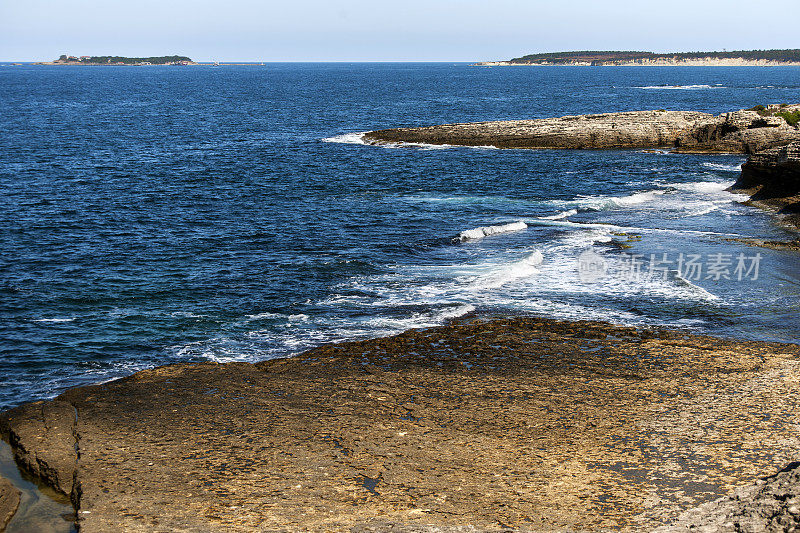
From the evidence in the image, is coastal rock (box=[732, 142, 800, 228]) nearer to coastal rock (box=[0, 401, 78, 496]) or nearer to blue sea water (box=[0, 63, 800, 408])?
blue sea water (box=[0, 63, 800, 408])

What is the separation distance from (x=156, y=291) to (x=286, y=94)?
133730 millimetres

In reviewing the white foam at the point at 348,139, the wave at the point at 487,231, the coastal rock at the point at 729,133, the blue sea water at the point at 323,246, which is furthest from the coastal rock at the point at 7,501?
the coastal rock at the point at 729,133

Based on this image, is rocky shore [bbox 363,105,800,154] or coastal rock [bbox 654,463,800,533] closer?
coastal rock [bbox 654,463,800,533]

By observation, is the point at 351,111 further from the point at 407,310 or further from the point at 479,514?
the point at 479,514

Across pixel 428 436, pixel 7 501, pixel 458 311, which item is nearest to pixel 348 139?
pixel 458 311

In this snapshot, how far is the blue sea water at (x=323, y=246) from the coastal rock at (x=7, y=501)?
5.17 m

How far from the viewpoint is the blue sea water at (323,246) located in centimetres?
2400

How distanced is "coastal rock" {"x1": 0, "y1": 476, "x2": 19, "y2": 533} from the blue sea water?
5174 mm

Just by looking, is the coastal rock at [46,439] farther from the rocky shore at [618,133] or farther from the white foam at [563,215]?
the rocky shore at [618,133]

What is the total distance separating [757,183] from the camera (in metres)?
46.9

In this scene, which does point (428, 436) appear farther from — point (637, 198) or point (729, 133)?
point (729, 133)

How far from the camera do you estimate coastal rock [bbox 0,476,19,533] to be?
13662mm

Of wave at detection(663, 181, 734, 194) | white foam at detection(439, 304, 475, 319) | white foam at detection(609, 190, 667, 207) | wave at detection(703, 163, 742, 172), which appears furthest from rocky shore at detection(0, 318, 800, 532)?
wave at detection(703, 163, 742, 172)

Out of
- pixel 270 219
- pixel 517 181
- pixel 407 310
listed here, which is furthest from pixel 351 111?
pixel 407 310
